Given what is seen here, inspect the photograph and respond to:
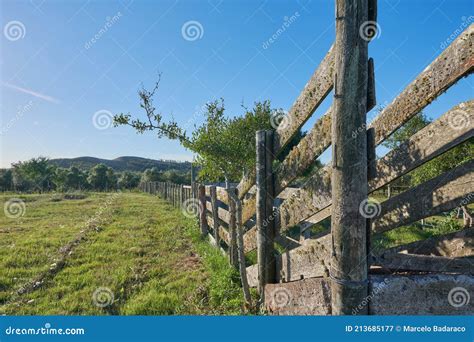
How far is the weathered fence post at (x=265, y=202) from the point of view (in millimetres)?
3682

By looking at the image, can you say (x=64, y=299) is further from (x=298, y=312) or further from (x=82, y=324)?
(x=298, y=312)

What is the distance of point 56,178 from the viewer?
59031mm

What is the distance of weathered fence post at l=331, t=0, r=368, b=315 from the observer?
7.55ft

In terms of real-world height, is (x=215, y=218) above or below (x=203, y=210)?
below

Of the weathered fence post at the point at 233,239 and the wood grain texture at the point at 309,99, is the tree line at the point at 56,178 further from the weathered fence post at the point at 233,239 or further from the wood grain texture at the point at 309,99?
the wood grain texture at the point at 309,99

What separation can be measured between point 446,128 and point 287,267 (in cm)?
231

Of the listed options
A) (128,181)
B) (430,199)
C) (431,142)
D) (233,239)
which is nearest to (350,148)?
(431,142)

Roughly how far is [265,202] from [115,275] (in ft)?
13.7

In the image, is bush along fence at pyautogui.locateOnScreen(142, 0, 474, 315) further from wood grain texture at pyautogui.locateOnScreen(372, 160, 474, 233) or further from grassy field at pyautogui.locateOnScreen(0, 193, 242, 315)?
grassy field at pyautogui.locateOnScreen(0, 193, 242, 315)

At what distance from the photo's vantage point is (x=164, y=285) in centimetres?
541

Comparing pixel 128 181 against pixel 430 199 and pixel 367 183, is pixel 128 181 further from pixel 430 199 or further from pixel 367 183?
pixel 430 199

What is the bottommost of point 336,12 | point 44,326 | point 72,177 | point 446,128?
point 44,326

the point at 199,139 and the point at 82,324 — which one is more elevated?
the point at 199,139

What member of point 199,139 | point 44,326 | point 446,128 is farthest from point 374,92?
point 44,326
